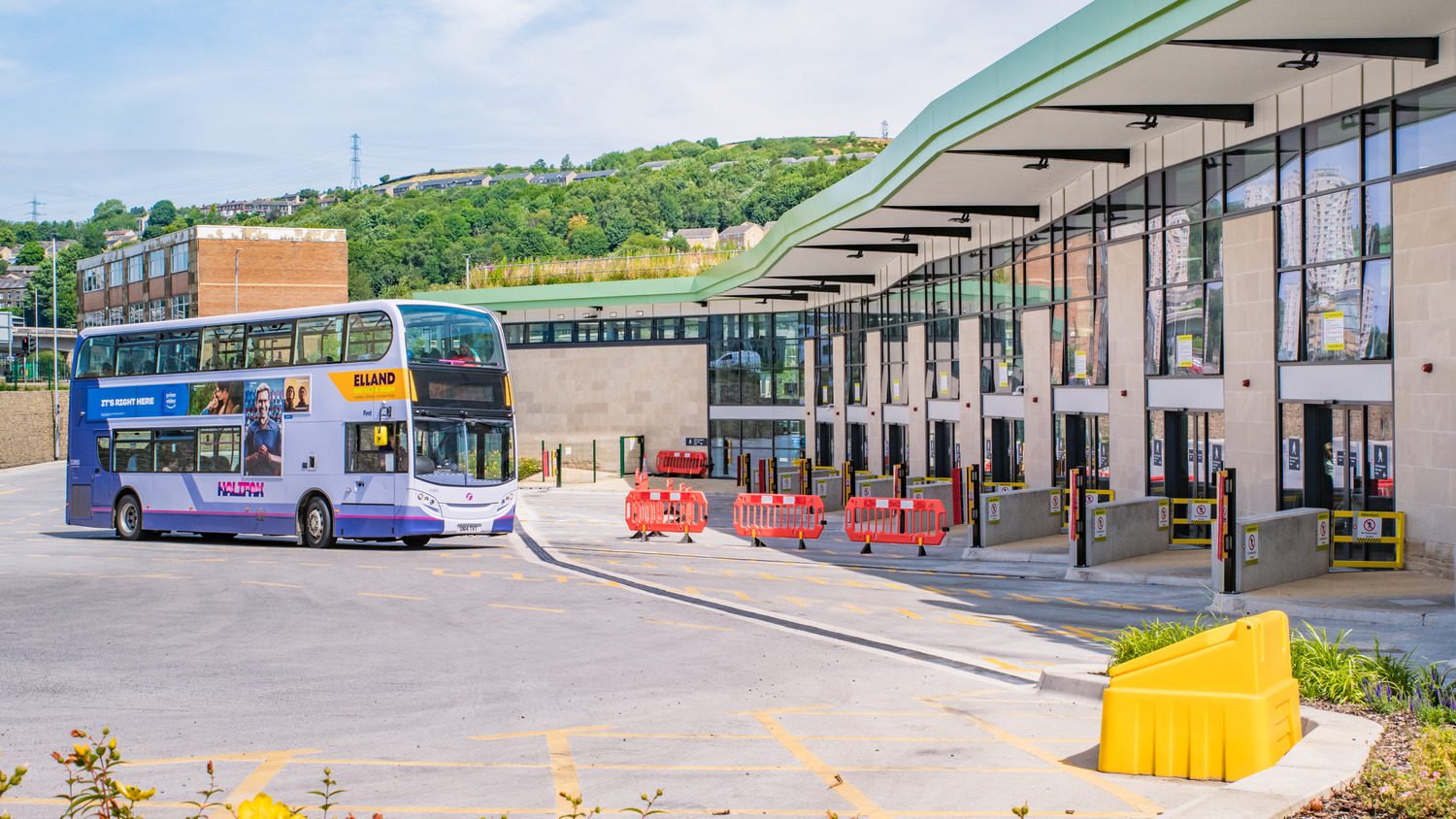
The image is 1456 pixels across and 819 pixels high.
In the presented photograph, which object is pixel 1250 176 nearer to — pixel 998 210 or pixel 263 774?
pixel 998 210

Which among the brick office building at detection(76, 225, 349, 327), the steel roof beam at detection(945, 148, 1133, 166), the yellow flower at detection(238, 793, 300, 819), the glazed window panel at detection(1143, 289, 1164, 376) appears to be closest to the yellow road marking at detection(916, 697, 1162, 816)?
the yellow flower at detection(238, 793, 300, 819)

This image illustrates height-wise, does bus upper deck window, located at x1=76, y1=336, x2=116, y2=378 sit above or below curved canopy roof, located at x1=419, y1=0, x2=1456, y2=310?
below

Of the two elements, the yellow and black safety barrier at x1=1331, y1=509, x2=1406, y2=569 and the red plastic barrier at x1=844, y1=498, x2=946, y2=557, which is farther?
the red plastic barrier at x1=844, y1=498, x2=946, y2=557

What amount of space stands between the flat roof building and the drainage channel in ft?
25.9

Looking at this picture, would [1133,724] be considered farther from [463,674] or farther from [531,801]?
[463,674]

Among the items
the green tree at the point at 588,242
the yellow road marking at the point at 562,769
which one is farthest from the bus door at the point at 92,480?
the green tree at the point at 588,242

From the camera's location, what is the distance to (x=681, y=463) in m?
56.0

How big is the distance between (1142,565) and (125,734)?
16.1 metres

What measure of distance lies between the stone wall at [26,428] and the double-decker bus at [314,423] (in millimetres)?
47233

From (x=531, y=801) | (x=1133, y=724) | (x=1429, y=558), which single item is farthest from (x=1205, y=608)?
(x=531, y=801)

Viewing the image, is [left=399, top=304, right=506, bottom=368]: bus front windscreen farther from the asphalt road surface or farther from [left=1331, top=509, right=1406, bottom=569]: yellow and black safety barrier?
[left=1331, top=509, right=1406, bottom=569]: yellow and black safety barrier

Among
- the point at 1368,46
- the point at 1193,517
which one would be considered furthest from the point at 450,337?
the point at 1368,46

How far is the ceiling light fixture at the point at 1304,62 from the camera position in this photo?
18.0 metres

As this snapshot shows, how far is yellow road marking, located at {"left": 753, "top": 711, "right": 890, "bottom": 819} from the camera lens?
26.8 feet
